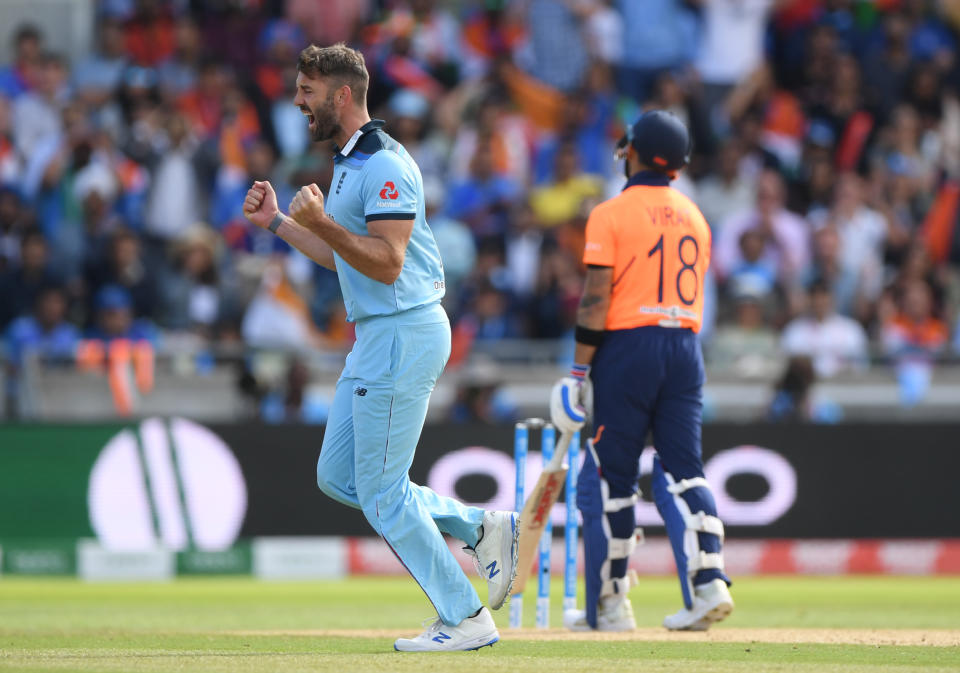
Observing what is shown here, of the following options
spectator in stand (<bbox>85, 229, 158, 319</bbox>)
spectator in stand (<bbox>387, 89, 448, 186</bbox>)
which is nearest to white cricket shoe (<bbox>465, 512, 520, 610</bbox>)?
spectator in stand (<bbox>85, 229, 158, 319</bbox>)

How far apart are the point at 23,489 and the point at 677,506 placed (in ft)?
23.6

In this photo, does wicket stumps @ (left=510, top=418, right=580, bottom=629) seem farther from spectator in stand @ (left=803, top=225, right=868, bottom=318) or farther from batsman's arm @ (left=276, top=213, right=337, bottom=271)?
spectator in stand @ (left=803, top=225, right=868, bottom=318)

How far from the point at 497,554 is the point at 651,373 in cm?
125

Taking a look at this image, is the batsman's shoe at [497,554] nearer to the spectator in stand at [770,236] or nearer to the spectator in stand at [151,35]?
the spectator in stand at [770,236]

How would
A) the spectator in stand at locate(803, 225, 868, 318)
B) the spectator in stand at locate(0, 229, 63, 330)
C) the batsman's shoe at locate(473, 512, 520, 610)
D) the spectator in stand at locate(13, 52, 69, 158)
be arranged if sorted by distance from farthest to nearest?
the spectator in stand at locate(13, 52, 69, 158), the spectator in stand at locate(803, 225, 868, 318), the spectator in stand at locate(0, 229, 63, 330), the batsman's shoe at locate(473, 512, 520, 610)

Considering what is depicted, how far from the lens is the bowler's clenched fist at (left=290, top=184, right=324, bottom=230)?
6.13m

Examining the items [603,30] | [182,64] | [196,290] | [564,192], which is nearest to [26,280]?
[196,290]

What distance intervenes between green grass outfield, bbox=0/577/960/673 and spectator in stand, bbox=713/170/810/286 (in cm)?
361

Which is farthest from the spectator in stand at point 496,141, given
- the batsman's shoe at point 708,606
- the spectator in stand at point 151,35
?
the batsman's shoe at point 708,606

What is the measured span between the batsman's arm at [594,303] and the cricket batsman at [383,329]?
1075mm

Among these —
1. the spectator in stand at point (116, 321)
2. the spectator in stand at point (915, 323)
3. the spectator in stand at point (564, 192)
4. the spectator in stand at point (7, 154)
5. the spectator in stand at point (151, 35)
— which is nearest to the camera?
the spectator in stand at point (116, 321)

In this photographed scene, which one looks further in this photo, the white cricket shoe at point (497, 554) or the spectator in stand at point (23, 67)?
the spectator in stand at point (23, 67)

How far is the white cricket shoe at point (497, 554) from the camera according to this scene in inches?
267

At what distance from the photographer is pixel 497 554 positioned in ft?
22.3
